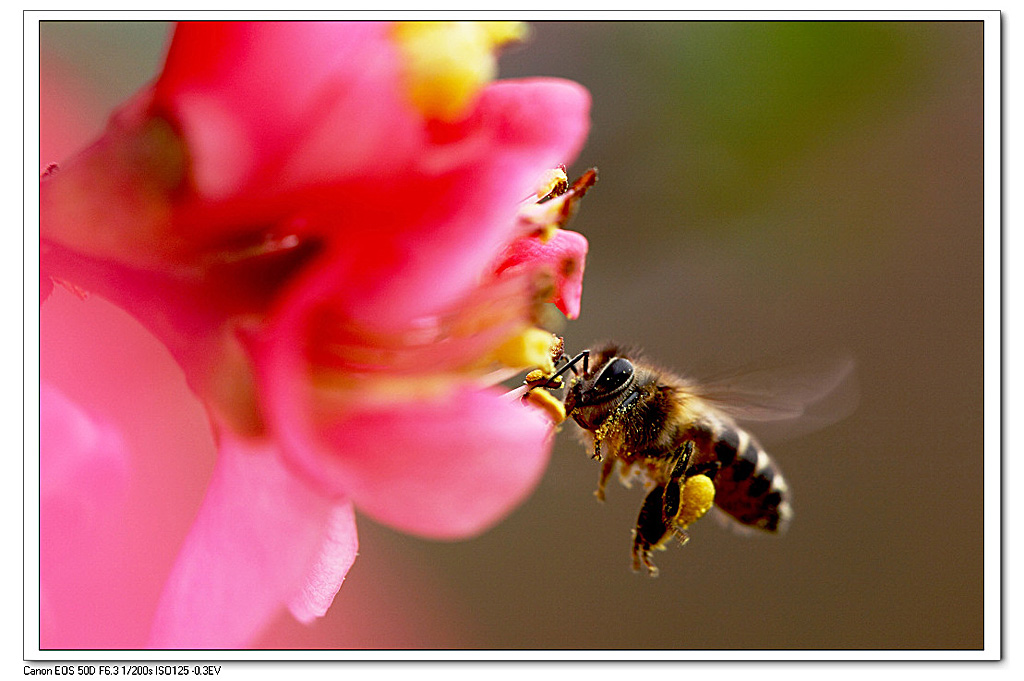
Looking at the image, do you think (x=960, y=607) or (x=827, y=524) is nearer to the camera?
(x=960, y=607)

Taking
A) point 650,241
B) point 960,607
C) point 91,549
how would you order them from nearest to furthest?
1. point 91,549
2. point 960,607
3. point 650,241

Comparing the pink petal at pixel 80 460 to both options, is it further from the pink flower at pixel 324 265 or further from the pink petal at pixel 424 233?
the pink petal at pixel 424 233

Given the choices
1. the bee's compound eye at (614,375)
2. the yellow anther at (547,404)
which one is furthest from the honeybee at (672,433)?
the yellow anther at (547,404)

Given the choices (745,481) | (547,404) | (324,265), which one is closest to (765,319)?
(745,481)

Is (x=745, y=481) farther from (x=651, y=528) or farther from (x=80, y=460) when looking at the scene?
(x=80, y=460)

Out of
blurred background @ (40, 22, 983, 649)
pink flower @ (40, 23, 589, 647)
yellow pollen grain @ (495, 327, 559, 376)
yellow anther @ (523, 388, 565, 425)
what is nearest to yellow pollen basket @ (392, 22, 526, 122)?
pink flower @ (40, 23, 589, 647)
